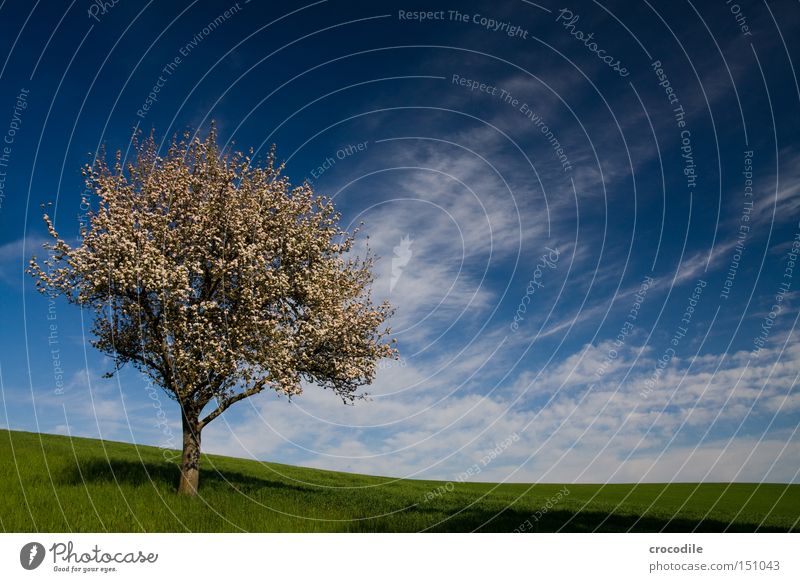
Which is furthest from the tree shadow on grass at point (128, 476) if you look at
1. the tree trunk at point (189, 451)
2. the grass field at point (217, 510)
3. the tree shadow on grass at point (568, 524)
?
the tree shadow on grass at point (568, 524)

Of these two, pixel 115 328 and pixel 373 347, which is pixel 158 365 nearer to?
pixel 115 328

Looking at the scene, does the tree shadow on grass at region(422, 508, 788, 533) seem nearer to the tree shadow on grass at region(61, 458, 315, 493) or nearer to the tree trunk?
the tree trunk

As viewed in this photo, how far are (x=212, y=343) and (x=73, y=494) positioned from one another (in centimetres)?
708

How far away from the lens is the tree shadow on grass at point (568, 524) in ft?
68.6

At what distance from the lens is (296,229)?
79.9 ft

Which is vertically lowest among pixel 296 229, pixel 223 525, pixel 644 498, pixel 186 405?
pixel 644 498

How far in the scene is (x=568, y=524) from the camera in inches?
910
